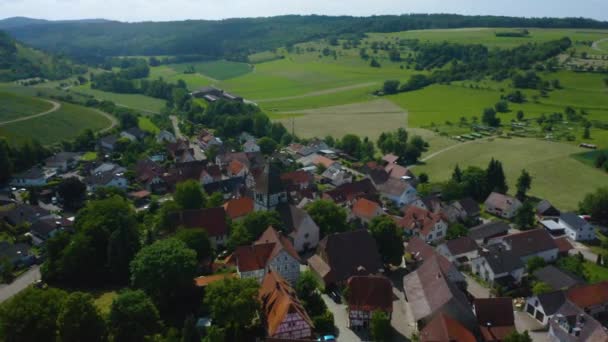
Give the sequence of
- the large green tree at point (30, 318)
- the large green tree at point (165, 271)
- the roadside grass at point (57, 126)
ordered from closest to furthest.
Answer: the large green tree at point (30, 318) → the large green tree at point (165, 271) → the roadside grass at point (57, 126)

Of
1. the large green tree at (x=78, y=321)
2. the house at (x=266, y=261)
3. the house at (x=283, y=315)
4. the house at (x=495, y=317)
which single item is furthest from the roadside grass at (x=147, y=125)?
the house at (x=495, y=317)

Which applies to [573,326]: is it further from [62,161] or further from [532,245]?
[62,161]

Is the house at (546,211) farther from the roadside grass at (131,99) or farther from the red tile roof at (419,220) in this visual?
the roadside grass at (131,99)

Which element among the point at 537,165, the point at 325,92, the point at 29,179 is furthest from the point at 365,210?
the point at 325,92

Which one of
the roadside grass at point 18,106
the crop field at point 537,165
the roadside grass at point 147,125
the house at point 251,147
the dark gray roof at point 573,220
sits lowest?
the crop field at point 537,165

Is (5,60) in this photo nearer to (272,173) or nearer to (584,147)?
(272,173)

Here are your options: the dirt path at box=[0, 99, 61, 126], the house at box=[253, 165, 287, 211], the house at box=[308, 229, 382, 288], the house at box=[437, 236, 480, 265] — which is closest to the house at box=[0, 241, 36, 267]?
the house at box=[253, 165, 287, 211]

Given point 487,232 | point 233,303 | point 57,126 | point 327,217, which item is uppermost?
point 233,303
